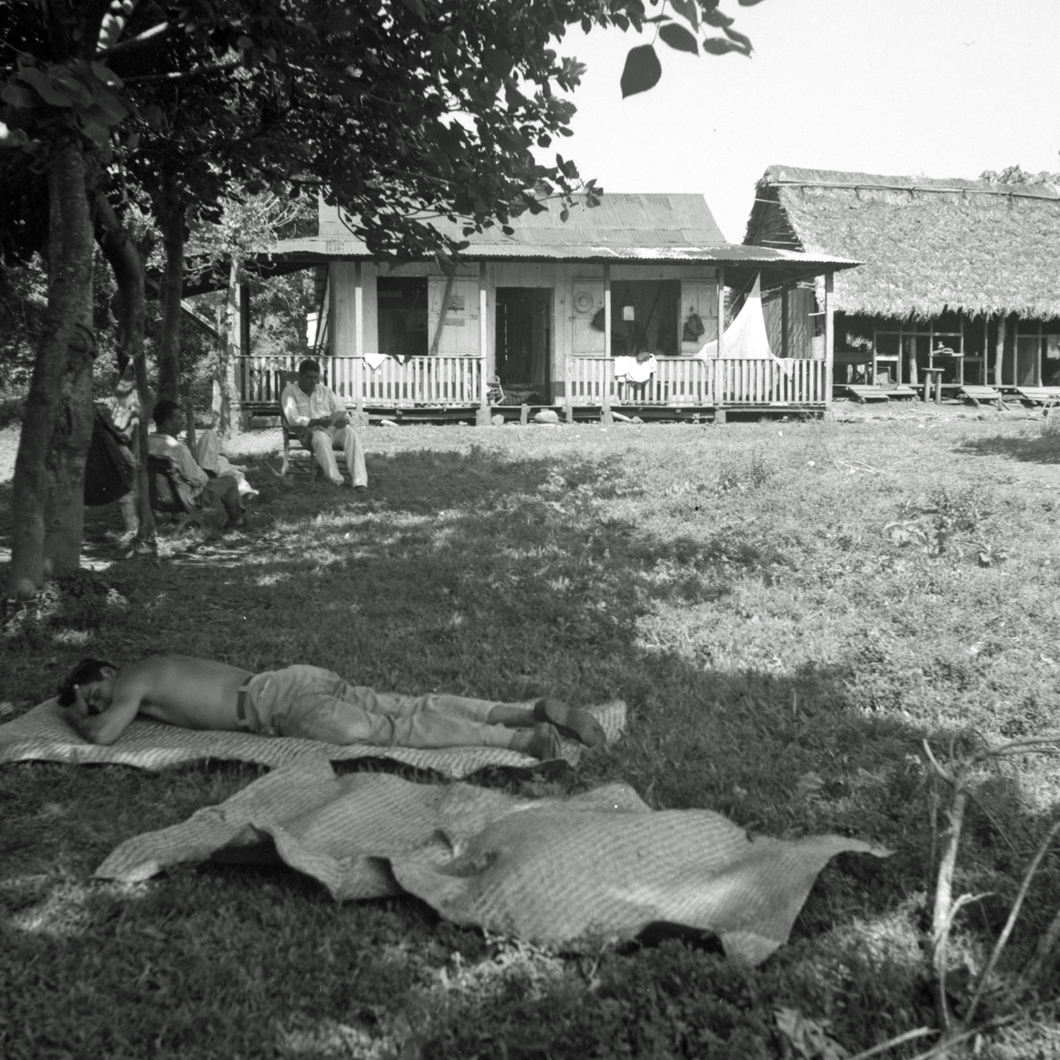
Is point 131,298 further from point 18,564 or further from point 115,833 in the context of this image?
point 115,833

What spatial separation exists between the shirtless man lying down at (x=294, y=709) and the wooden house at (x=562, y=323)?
42.3 ft

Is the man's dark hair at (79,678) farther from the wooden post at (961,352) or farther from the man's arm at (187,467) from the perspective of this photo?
the wooden post at (961,352)

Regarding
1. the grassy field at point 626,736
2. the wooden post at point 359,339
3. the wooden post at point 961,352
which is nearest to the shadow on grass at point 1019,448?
the grassy field at point 626,736

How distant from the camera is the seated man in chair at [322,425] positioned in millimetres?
10836

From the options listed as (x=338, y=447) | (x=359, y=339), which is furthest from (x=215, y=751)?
(x=359, y=339)

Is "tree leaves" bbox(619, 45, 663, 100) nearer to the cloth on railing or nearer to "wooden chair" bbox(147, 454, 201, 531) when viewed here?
"wooden chair" bbox(147, 454, 201, 531)

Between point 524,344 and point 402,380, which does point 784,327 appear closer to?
point 524,344

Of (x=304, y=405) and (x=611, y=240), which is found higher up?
(x=611, y=240)

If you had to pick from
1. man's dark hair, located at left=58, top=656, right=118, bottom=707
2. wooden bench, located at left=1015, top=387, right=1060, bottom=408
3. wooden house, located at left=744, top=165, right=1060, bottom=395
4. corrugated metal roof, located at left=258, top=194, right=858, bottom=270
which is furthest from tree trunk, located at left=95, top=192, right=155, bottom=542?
wooden bench, located at left=1015, top=387, right=1060, bottom=408

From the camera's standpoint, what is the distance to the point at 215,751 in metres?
4.22

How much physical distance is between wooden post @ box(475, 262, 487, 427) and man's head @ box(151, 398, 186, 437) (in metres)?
9.18

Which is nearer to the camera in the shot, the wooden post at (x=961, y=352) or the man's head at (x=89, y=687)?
the man's head at (x=89, y=687)

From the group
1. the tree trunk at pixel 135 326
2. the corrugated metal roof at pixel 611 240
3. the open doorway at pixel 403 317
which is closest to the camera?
the tree trunk at pixel 135 326

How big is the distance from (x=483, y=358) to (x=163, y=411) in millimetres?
9902
